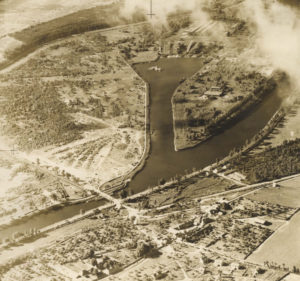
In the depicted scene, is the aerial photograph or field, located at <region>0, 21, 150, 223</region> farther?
field, located at <region>0, 21, 150, 223</region>

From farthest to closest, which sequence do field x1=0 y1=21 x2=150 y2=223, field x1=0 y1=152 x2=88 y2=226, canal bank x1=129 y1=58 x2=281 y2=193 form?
canal bank x1=129 y1=58 x2=281 y2=193
field x1=0 y1=21 x2=150 y2=223
field x1=0 y1=152 x2=88 y2=226

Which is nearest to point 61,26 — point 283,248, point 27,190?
point 27,190

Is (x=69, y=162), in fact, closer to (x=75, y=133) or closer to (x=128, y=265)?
(x=75, y=133)

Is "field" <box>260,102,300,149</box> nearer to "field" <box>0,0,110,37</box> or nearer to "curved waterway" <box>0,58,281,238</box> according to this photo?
"curved waterway" <box>0,58,281,238</box>

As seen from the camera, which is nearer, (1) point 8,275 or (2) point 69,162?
(1) point 8,275

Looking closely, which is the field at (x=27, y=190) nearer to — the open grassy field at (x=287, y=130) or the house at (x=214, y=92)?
the open grassy field at (x=287, y=130)

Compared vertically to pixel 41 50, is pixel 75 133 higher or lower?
lower

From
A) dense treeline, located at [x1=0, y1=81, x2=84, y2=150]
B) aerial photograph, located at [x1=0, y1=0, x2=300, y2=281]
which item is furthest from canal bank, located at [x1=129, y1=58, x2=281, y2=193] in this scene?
dense treeline, located at [x1=0, y1=81, x2=84, y2=150]

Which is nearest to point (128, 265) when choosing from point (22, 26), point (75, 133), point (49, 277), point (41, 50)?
point (49, 277)
